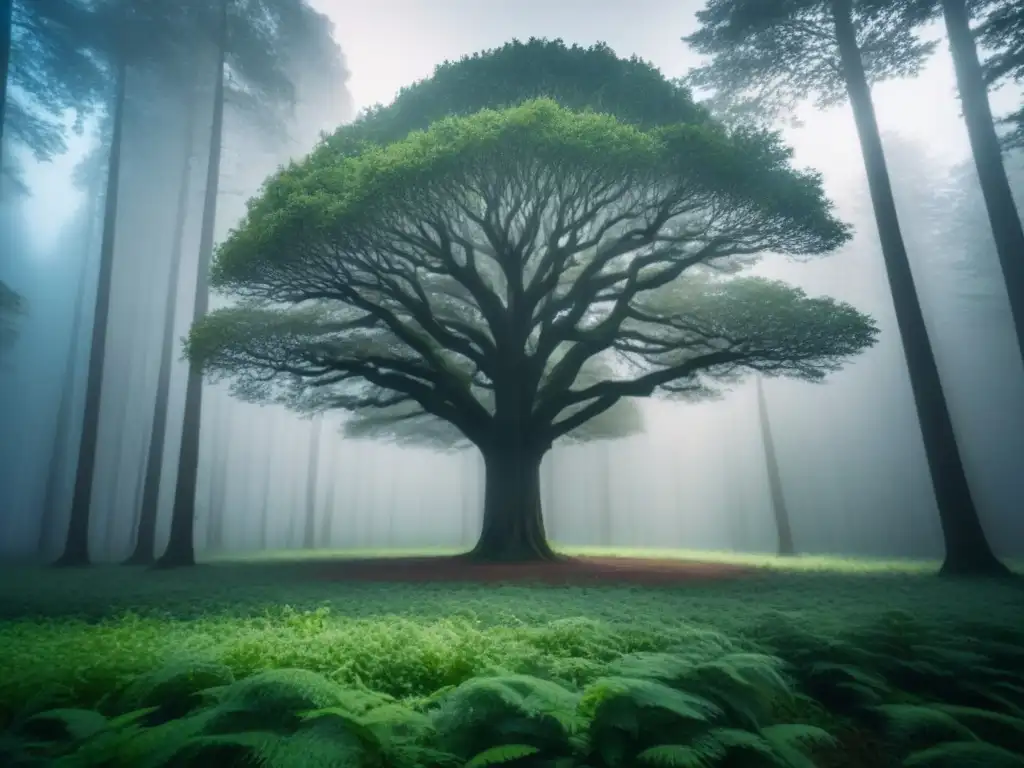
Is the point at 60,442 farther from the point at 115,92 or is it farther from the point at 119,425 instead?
the point at 115,92

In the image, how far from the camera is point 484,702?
3.03 meters

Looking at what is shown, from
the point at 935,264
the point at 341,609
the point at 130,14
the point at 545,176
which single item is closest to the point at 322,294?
the point at 545,176

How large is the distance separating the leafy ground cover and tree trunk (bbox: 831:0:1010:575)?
434cm

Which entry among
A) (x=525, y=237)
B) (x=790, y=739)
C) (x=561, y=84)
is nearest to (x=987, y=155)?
(x=561, y=84)

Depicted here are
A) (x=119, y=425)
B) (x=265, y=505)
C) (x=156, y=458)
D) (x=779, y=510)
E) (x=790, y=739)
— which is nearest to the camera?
(x=790, y=739)

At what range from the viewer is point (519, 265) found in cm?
1296

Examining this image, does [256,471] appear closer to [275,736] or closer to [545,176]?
[545,176]

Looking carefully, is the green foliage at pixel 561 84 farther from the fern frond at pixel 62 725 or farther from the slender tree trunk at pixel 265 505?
the slender tree trunk at pixel 265 505

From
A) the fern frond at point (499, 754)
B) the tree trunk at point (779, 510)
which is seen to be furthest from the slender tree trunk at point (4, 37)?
the tree trunk at point (779, 510)

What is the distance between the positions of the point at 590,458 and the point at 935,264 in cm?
4347

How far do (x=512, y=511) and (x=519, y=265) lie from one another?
246 inches

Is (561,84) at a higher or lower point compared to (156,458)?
higher

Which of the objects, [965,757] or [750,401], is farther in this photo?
[750,401]

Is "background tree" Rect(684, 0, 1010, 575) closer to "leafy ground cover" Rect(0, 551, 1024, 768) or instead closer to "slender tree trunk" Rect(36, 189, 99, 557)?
"leafy ground cover" Rect(0, 551, 1024, 768)
